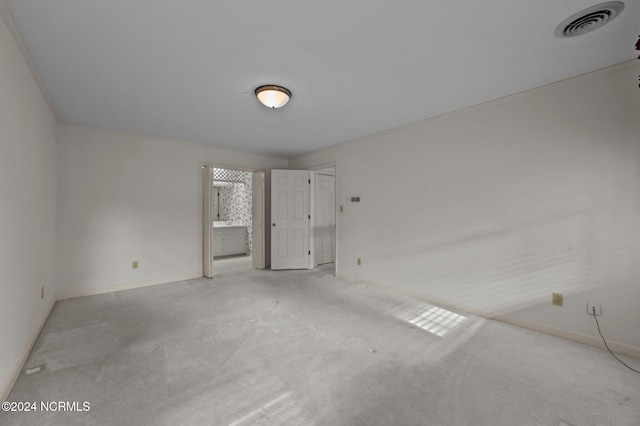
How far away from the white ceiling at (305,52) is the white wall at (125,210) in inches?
30.5

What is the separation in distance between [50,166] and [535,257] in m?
5.45

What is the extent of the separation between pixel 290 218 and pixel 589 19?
180 inches

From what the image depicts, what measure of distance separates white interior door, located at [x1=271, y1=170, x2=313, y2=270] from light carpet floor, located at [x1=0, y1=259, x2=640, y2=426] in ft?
7.05

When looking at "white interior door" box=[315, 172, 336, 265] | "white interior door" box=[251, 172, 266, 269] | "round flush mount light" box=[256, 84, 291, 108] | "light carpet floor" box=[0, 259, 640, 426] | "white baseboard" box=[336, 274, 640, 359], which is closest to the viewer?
"light carpet floor" box=[0, 259, 640, 426]

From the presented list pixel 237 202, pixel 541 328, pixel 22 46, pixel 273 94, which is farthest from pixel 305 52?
pixel 237 202

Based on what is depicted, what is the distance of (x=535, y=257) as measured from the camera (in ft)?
8.64

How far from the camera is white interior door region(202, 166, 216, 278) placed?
15.2ft

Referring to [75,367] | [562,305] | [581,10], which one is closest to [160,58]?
[75,367]

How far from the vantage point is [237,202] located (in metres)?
7.59

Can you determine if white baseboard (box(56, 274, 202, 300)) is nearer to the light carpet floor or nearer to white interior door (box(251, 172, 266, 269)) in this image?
the light carpet floor

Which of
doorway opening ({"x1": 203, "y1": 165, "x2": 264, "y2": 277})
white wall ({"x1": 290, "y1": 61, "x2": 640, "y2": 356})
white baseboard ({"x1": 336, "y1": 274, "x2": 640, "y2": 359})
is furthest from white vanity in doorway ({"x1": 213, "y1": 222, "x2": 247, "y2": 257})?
white baseboard ({"x1": 336, "y1": 274, "x2": 640, "y2": 359})

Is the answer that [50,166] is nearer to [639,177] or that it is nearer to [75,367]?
[75,367]

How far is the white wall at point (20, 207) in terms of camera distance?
167 centimetres

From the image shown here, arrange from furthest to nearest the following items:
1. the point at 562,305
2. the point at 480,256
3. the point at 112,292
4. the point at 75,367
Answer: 1. the point at 112,292
2. the point at 480,256
3. the point at 562,305
4. the point at 75,367
